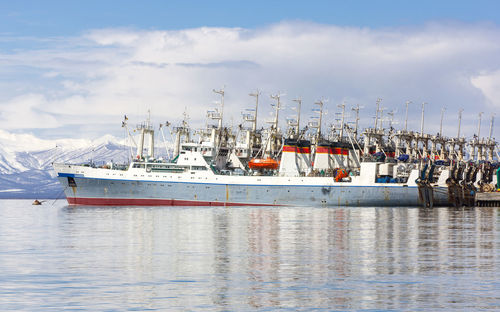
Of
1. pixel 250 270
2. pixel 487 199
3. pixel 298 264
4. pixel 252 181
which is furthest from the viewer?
pixel 487 199

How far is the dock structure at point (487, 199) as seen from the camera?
106875 mm

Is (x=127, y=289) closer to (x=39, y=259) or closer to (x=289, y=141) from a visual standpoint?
(x=39, y=259)

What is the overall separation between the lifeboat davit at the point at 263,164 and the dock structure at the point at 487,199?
32899 mm

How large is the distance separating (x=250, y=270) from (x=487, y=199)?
86.7 metres

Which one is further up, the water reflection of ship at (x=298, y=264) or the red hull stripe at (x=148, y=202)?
the water reflection of ship at (x=298, y=264)

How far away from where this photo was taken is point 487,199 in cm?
10756

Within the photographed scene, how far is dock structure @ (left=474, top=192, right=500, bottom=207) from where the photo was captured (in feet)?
351

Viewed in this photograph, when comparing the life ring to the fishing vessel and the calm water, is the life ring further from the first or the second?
the calm water

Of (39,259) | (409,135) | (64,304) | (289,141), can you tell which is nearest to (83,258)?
(39,259)

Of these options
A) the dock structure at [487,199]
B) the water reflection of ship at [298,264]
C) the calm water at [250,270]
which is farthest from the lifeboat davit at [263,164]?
the calm water at [250,270]

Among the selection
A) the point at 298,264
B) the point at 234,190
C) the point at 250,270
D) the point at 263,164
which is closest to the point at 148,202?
the point at 234,190

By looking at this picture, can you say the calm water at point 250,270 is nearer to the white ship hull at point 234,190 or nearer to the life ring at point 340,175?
the white ship hull at point 234,190

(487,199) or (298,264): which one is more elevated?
(487,199)

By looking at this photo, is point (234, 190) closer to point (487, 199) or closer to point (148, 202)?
point (148, 202)
